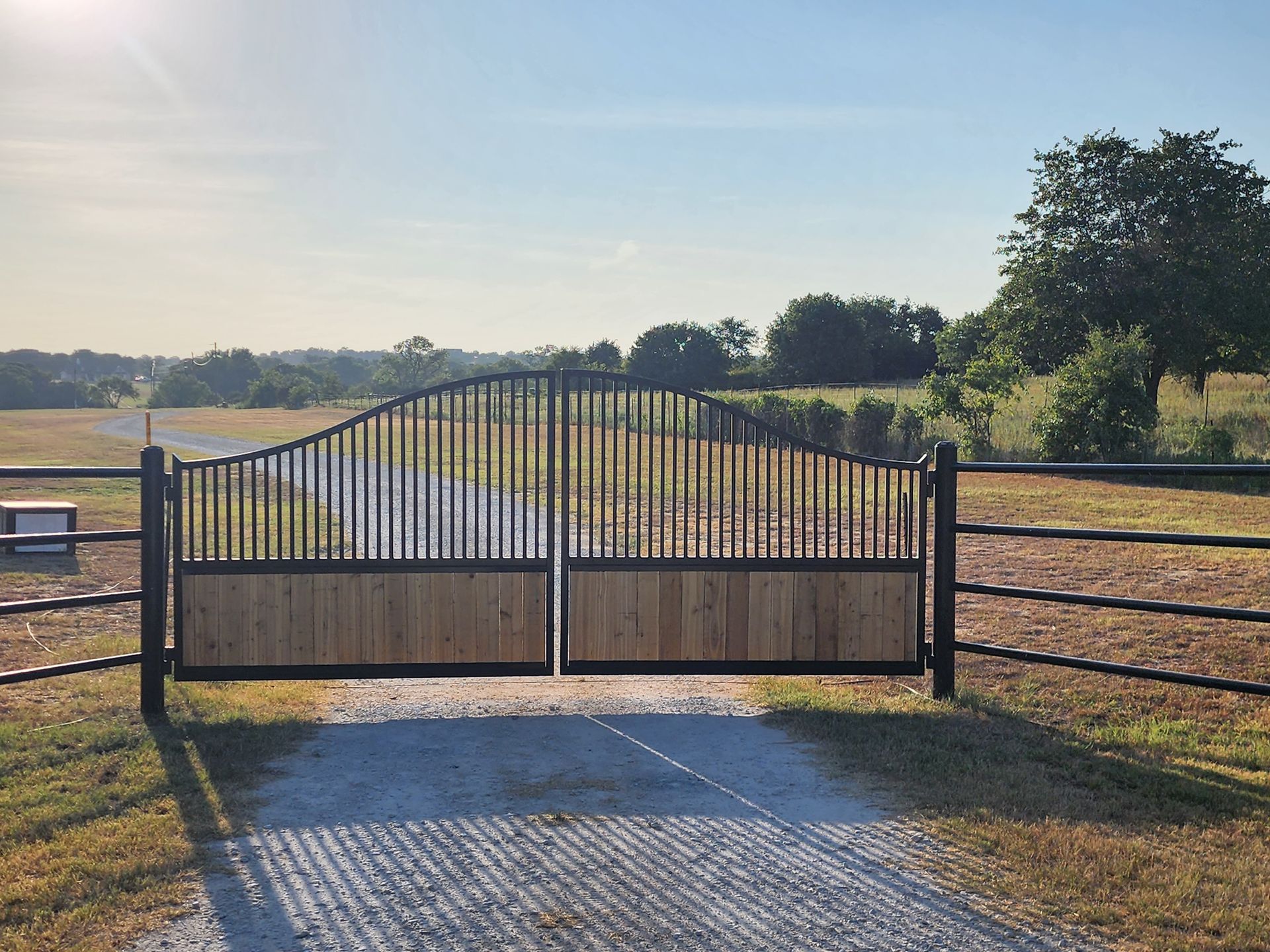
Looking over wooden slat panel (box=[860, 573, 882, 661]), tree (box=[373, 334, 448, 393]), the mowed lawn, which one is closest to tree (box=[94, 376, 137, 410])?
tree (box=[373, 334, 448, 393])

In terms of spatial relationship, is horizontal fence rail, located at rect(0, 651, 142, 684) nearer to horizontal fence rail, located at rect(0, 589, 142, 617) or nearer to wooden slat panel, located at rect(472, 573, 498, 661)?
horizontal fence rail, located at rect(0, 589, 142, 617)

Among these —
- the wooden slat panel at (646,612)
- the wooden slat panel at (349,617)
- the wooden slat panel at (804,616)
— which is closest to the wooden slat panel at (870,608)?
A: the wooden slat panel at (804,616)

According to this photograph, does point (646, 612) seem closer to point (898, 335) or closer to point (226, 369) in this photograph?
point (898, 335)

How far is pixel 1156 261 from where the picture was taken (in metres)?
33.9

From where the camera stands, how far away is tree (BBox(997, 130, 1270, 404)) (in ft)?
109

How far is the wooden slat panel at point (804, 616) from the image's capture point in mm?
7191

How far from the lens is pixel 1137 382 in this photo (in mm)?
26562

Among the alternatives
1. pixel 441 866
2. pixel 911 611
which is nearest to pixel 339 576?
pixel 441 866

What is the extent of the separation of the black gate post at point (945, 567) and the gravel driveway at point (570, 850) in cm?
137

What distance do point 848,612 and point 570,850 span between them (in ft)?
9.90

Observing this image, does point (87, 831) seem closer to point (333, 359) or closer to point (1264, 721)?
point (1264, 721)

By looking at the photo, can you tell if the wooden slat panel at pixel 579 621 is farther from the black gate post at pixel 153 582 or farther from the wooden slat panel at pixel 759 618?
the black gate post at pixel 153 582

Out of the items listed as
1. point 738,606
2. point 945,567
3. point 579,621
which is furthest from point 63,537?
point 945,567

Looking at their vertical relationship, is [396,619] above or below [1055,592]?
below
